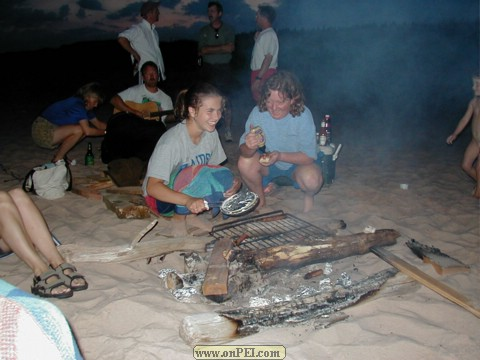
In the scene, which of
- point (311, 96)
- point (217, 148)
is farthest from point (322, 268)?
point (311, 96)

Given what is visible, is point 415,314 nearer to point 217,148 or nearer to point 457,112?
point 217,148

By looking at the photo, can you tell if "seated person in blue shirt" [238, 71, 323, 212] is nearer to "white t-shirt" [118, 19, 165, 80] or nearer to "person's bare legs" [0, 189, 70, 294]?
"person's bare legs" [0, 189, 70, 294]

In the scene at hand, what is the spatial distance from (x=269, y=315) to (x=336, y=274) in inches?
32.2

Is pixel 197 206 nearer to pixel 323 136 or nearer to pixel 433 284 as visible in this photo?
pixel 433 284

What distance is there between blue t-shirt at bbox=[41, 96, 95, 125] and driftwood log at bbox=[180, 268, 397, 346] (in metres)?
3.82

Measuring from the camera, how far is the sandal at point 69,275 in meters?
2.56

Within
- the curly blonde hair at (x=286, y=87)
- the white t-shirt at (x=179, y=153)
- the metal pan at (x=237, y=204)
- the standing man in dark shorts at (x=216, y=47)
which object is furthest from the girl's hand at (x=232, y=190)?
the standing man in dark shorts at (x=216, y=47)

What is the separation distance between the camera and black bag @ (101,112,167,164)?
4699 mm

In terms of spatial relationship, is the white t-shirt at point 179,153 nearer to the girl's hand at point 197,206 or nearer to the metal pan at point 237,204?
the girl's hand at point 197,206

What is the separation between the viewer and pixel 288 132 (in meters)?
3.83

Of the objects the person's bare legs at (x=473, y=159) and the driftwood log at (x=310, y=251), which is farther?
the person's bare legs at (x=473, y=159)

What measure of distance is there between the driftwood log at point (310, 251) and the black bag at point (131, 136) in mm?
2533

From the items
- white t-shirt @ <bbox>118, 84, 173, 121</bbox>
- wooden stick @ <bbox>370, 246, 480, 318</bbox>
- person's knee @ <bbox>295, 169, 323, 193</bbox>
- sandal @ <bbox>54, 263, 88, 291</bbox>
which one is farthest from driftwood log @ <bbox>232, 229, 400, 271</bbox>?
white t-shirt @ <bbox>118, 84, 173, 121</bbox>

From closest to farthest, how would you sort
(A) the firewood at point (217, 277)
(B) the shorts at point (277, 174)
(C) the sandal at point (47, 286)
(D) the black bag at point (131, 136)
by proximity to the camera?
(A) the firewood at point (217, 277)
(C) the sandal at point (47, 286)
(B) the shorts at point (277, 174)
(D) the black bag at point (131, 136)
